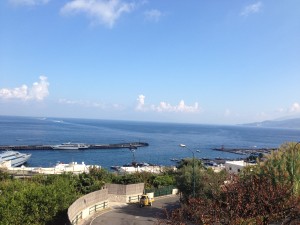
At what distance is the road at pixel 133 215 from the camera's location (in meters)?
27.1

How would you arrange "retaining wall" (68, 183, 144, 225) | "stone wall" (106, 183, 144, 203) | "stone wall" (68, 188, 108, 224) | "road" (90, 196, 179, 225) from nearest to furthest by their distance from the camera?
"stone wall" (68, 188, 108, 224) → "retaining wall" (68, 183, 144, 225) → "road" (90, 196, 179, 225) → "stone wall" (106, 183, 144, 203)

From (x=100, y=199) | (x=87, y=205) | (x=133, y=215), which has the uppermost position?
(x=87, y=205)

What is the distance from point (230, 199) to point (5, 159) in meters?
85.8

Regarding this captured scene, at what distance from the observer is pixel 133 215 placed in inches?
1171

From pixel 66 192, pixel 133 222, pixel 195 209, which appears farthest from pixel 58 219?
pixel 195 209

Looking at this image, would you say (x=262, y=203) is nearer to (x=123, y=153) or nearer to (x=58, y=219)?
(x=58, y=219)

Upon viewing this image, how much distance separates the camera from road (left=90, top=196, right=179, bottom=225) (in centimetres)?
2714

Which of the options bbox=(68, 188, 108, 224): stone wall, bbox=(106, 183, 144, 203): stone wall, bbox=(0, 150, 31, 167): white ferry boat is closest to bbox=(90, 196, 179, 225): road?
bbox=(68, 188, 108, 224): stone wall

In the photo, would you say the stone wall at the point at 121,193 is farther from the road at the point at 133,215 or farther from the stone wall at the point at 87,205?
the stone wall at the point at 87,205

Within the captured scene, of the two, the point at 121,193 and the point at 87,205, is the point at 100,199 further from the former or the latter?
the point at 121,193

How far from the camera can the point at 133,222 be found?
27.1 metres

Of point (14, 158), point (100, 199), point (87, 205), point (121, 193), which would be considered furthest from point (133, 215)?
point (14, 158)

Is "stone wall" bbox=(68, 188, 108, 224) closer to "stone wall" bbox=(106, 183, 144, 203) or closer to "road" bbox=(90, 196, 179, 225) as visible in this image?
"road" bbox=(90, 196, 179, 225)

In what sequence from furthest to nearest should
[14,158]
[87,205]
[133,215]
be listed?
[14,158], [133,215], [87,205]
